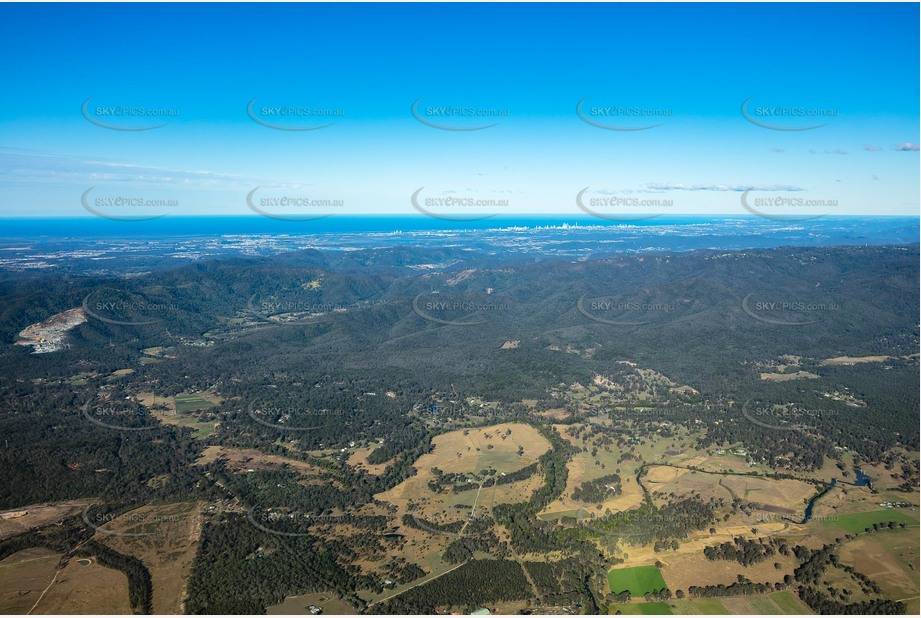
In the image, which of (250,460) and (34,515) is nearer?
(34,515)

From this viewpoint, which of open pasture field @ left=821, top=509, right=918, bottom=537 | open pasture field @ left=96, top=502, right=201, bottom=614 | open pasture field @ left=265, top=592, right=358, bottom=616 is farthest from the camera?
open pasture field @ left=821, top=509, right=918, bottom=537

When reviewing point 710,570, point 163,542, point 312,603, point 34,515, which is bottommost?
point 710,570

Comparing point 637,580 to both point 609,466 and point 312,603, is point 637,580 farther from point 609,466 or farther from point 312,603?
point 312,603

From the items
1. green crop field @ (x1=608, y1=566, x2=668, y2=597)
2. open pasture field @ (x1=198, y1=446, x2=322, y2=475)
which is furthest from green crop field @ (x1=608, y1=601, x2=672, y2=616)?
open pasture field @ (x1=198, y1=446, x2=322, y2=475)

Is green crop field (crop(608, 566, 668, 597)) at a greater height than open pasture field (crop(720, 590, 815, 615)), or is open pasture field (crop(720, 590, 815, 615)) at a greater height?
green crop field (crop(608, 566, 668, 597))

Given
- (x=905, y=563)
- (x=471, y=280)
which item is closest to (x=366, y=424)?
(x=905, y=563)

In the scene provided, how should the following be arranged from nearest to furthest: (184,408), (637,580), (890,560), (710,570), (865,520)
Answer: (637,580) → (710,570) → (890,560) → (865,520) → (184,408)

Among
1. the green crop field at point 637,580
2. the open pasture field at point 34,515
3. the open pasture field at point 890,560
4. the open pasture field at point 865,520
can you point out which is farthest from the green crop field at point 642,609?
the open pasture field at point 34,515

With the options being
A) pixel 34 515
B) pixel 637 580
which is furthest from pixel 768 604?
pixel 34 515

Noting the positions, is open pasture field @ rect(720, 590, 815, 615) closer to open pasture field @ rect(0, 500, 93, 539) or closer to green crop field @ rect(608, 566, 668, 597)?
green crop field @ rect(608, 566, 668, 597)

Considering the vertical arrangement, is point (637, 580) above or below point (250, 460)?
below
